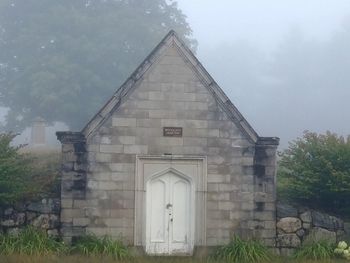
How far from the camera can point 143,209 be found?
14742 mm

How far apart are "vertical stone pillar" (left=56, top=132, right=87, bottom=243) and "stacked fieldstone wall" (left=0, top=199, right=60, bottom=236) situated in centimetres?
20

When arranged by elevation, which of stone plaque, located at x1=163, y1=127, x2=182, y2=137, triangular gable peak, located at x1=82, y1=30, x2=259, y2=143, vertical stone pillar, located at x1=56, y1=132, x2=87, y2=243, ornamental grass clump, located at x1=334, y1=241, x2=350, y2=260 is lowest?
ornamental grass clump, located at x1=334, y1=241, x2=350, y2=260

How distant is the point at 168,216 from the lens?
49.0 feet

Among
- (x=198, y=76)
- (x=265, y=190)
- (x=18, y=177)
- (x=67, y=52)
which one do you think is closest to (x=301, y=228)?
(x=265, y=190)

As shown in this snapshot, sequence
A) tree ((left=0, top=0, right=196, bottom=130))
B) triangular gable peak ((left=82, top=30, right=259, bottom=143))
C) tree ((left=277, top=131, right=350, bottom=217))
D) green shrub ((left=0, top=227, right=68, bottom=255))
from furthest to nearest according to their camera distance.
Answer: tree ((left=0, top=0, right=196, bottom=130)) < tree ((left=277, top=131, right=350, bottom=217)) < triangular gable peak ((left=82, top=30, right=259, bottom=143)) < green shrub ((left=0, top=227, right=68, bottom=255))

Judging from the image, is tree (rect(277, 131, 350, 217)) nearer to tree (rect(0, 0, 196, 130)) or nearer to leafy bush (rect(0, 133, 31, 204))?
leafy bush (rect(0, 133, 31, 204))

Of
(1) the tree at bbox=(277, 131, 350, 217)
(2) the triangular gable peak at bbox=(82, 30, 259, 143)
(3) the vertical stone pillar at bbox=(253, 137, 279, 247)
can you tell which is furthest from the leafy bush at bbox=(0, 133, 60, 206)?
(1) the tree at bbox=(277, 131, 350, 217)

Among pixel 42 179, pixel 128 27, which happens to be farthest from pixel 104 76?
pixel 42 179

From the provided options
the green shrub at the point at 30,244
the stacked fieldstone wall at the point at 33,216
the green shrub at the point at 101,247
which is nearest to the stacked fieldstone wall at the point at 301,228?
the green shrub at the point at 101,247

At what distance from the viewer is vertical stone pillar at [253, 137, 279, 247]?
14969 millimetres

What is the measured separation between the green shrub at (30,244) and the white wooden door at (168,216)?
7.50 feet

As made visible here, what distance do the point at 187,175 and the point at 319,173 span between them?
11.6 feet

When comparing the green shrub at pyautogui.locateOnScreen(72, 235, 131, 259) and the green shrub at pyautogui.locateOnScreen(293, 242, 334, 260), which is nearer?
the green shrub at pyautogui.locateOnScreen(72, 235, 131, 259)

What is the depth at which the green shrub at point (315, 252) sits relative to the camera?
1426cm
